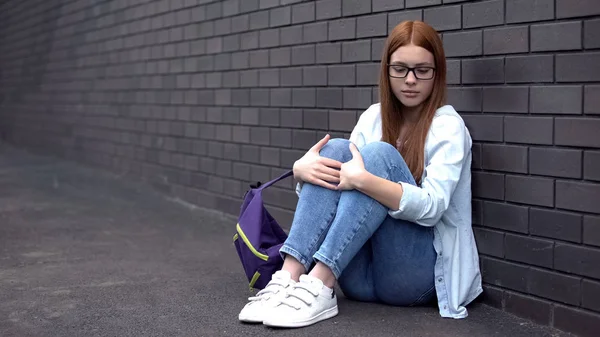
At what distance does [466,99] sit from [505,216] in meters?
0.55

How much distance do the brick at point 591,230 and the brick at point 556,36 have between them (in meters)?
0.63

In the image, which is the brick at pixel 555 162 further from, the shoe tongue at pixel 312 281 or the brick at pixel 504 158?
the shoe tongue at pixel 312 281

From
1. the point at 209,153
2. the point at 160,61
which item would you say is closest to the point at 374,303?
the point at 209,153

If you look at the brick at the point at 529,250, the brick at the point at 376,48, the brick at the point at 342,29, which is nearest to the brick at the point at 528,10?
the brick at the point at 529,250

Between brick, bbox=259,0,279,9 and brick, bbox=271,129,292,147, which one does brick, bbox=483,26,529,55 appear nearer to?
brick, bbox=271,129,292,147

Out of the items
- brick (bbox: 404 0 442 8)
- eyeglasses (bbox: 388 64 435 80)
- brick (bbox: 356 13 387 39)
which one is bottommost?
eyeglasses (bbox: 388 64 435 80)

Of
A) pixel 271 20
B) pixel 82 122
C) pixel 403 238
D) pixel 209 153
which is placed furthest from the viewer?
pixel 82 122

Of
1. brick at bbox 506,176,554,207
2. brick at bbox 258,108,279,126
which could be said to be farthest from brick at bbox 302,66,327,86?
brick at bbox 506,176,554,207

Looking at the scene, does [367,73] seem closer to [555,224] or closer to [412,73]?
[412,73]

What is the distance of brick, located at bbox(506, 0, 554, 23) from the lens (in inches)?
118

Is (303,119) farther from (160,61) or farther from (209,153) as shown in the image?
(160,61)

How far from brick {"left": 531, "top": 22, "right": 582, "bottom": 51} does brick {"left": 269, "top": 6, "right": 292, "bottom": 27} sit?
2179 mm

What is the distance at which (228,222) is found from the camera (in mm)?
5633

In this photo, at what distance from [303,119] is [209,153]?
4.60ft
